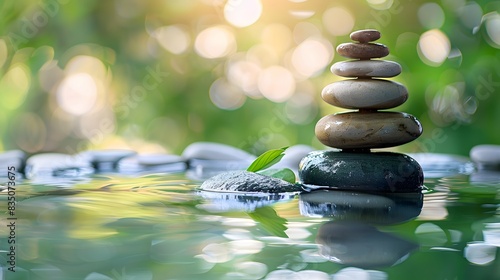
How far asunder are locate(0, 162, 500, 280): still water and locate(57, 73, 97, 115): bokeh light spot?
1.51 metres

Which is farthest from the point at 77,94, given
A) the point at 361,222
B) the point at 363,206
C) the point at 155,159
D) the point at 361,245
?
the point at 361,245

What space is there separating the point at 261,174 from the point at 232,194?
0.12 m

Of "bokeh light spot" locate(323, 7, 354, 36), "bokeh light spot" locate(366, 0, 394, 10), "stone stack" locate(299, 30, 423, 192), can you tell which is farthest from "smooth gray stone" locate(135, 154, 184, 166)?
"bokeh light spot" locate(366, 0, 394, 10)

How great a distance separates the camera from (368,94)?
1541mm

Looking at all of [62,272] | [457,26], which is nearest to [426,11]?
[457,26]

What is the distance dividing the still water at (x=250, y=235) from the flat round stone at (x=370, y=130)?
156mm

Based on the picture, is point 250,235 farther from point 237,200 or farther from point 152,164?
point 152,164

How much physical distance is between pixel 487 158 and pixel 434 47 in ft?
2.34

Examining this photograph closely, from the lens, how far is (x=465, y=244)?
0.87 metres

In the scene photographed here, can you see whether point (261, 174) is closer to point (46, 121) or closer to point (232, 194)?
point (232, 194)

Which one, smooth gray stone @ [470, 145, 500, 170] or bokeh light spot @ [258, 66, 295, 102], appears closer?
smooth gray stone @ [470, 145, 500, 170]

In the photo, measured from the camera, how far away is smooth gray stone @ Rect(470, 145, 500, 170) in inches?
92.8

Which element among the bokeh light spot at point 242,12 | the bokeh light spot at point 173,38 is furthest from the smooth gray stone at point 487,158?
the bokeh light spot at point 173,38

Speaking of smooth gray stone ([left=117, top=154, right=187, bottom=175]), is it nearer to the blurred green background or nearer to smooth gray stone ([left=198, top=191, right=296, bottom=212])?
the blurred green background
